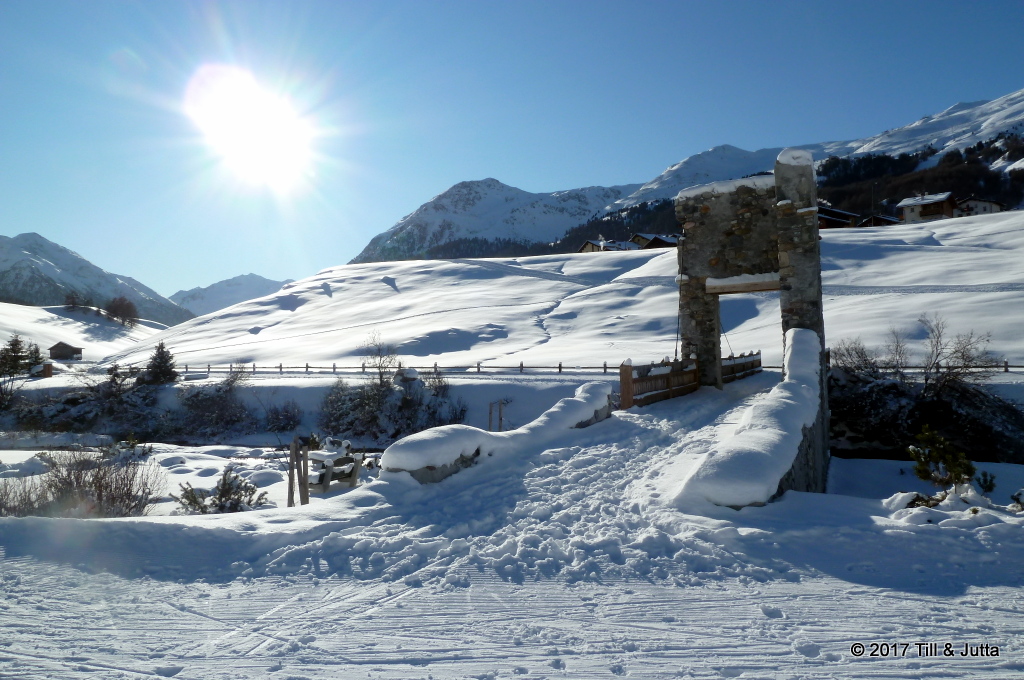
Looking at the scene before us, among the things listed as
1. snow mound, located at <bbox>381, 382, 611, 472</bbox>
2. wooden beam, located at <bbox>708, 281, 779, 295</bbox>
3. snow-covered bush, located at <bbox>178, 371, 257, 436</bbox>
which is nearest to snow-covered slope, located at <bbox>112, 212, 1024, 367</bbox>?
snow-covered bush, located at <bbox>178, 371, 257, 436</bbox>

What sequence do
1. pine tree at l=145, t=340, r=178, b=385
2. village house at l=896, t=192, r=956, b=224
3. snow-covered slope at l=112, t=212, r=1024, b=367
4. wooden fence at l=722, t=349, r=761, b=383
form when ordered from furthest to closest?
village house at l=896, t=192, r=956, b=224
snow-covered slope at l=112, t=212, r=1024, b=367
pine tree at l=145, t=340, r=178, b=385
wooden fence at l=722, t=349, r=761, b=383

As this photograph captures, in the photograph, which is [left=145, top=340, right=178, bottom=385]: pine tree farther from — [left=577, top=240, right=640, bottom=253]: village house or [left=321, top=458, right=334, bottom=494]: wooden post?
[left=577, top=240, right=640, bottom=253]: village house

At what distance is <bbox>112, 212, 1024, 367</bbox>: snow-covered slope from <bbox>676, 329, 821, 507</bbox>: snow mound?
788 inches

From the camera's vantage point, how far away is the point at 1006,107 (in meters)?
170

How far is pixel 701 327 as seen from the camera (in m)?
15.8

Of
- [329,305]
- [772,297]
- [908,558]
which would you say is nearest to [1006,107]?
[772,297]

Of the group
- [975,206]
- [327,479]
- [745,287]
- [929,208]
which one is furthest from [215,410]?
[975,206]

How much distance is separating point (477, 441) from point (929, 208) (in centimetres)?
8339

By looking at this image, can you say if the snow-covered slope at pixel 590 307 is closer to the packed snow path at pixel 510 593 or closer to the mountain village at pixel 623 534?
the mountain village at pixel 623 534

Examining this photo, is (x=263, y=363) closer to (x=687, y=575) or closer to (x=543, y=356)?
(x=543, y=356)

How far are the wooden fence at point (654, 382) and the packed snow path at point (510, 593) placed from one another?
256 inches

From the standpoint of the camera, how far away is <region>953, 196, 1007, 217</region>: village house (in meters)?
74.6

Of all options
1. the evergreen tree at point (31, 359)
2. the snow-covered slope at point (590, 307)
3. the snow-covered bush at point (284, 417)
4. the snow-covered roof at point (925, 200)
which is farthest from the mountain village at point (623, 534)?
the snow-covered roof at point (925, 200)

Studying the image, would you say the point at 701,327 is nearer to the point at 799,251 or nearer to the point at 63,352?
the point at 799,251
